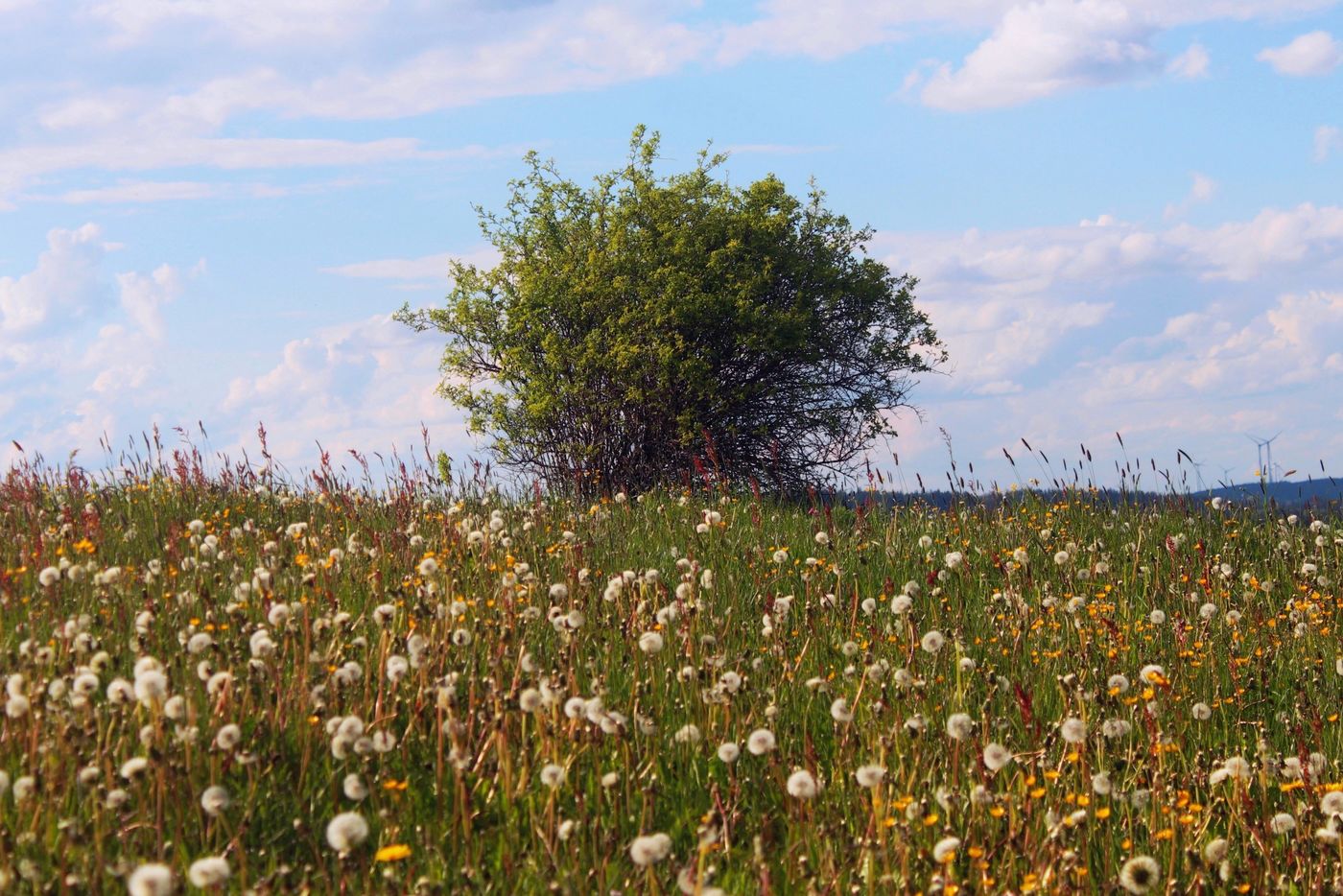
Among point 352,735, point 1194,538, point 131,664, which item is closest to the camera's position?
point 352,735

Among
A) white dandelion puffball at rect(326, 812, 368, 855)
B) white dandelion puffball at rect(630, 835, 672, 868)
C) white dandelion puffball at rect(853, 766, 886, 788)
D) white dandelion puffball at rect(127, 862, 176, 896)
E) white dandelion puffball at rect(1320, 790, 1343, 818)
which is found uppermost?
white dandelion puffball at rect(127, 862, 176, 896)

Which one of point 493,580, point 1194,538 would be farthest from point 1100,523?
point 493,580

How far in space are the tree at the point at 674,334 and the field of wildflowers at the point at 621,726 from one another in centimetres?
880

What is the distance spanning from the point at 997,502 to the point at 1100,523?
1265 mm

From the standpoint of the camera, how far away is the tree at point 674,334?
17188mm

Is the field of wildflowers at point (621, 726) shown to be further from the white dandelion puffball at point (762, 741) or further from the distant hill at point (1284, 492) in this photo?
the distant hill at point (1284, 492)

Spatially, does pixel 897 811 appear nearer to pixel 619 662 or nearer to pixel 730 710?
pixel 730 710

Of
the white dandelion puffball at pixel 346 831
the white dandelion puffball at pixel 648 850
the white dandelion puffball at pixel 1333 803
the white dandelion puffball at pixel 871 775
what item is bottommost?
the white dandelion puffball at pixel 1333 803

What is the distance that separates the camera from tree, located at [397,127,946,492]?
17188 mm

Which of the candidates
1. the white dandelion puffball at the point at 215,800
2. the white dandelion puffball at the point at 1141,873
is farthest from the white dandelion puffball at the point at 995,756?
the white dandelion puffball at the point at 215,800

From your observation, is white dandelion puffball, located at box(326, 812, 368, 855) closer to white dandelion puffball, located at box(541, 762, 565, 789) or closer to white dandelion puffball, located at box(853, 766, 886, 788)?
white dandelion puffball, located at box(541, 762, 565, 789)

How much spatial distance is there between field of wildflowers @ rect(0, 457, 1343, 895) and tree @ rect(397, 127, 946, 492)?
8797 millimetres

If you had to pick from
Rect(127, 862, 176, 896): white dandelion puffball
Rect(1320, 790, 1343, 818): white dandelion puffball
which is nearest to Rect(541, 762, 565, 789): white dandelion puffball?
Rect(127, 862, 176, 896): white dandelion puffball

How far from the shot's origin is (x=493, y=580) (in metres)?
7.38
